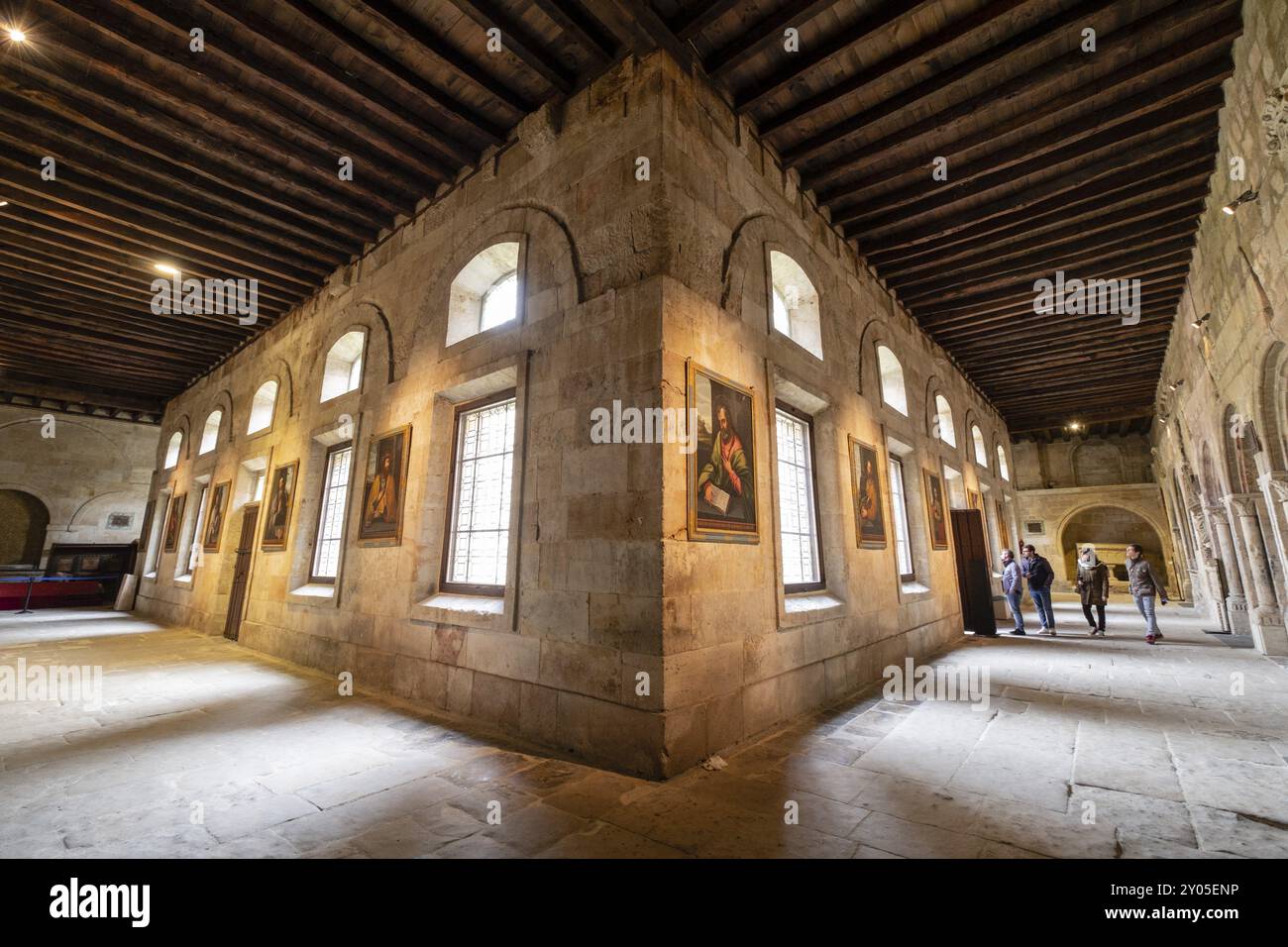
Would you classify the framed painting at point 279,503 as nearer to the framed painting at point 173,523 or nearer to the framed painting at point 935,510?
the framed painting at point 173,523

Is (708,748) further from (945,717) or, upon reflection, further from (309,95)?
(309,95)

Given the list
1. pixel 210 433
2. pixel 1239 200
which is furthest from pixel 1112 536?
pixel 210 433

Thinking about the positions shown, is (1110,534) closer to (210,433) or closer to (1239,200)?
(1239,200)

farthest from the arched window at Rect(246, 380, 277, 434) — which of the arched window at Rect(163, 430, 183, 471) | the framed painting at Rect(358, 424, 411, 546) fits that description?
the arched window at Rect(163, 430, 183, 471)

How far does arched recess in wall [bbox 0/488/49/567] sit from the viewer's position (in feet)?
49.8

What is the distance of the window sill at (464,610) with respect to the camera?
177 inches

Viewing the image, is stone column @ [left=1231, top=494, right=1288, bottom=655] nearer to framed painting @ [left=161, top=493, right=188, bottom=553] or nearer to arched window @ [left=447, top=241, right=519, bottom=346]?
arched window @ [left=447, top=241, right=519, bottom=346]

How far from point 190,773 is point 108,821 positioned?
2.17 ft

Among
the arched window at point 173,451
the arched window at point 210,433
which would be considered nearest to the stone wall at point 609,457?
the arched window at point 210,433

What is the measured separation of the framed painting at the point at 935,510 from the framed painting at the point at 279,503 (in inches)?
392

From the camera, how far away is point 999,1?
4.60m

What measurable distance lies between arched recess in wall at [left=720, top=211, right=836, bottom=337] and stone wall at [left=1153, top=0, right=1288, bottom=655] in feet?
13.3

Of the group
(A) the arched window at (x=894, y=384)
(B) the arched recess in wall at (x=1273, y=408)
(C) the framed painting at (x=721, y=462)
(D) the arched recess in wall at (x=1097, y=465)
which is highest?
(D) the arched recess in wall at (x=1097, y=465)
